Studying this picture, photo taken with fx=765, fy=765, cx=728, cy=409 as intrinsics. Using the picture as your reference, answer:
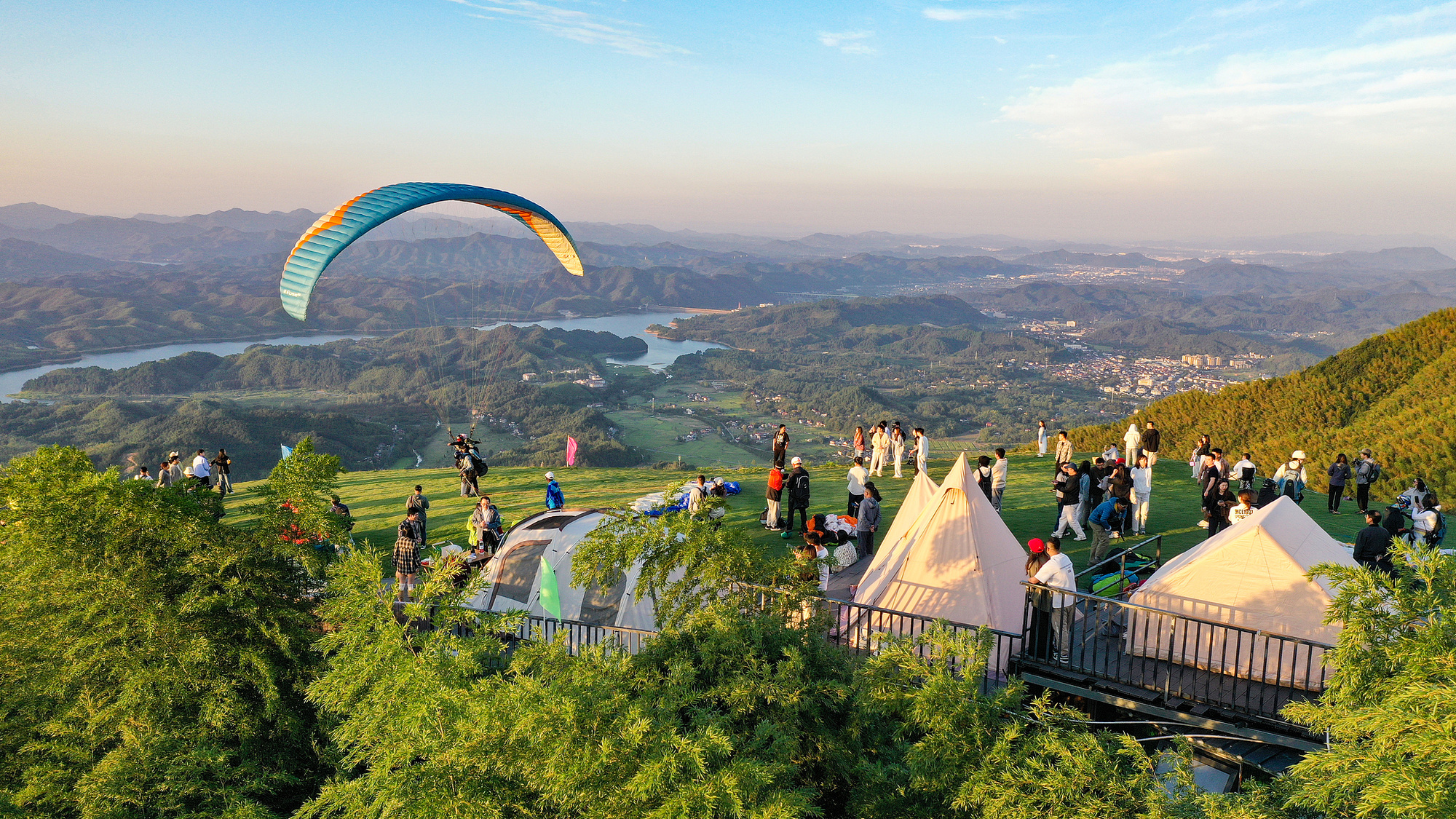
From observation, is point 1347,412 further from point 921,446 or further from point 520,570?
point 520,570

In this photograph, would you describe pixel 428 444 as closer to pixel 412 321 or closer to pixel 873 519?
pixel 873 519

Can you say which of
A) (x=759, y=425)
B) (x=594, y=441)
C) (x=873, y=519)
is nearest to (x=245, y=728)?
(x=873, y=519)

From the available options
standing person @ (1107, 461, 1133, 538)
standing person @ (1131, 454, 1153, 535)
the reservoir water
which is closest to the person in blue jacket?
standing person @ (1107, 461, 1133, 538)

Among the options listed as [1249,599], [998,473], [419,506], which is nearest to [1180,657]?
[1249,599]

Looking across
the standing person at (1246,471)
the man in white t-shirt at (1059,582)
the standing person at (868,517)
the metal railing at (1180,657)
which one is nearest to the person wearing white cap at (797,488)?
the standing person at (868,517)

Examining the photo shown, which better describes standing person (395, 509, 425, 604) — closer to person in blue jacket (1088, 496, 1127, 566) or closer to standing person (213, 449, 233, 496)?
person in blue jacket (1088, 496, 1127, 566)
